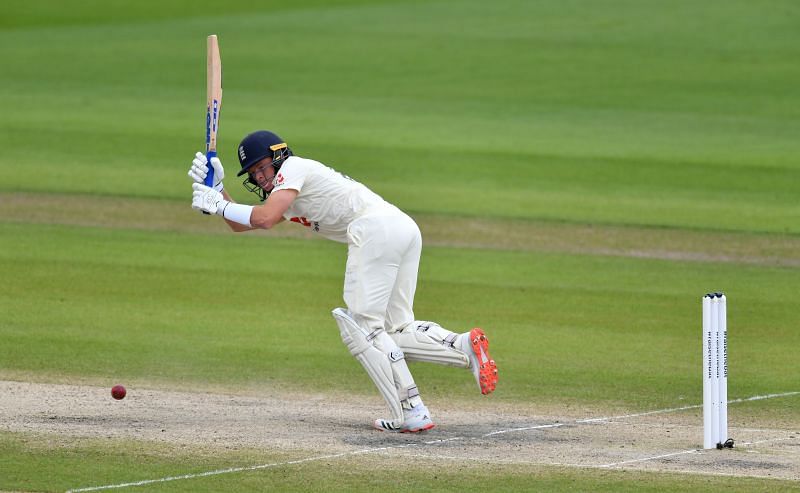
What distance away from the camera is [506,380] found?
35.9 ft

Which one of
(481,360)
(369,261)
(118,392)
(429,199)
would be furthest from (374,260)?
(429,199)

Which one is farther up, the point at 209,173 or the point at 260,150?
the point at 260,150

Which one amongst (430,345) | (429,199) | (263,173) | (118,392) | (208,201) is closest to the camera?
(208,201)

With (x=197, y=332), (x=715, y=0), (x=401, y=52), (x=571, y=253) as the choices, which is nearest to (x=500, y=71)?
(x=401, y=52)

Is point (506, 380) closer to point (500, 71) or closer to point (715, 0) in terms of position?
point (500, 71)

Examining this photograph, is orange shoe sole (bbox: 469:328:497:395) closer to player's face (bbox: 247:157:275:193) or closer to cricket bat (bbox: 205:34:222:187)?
player's face (bbox: 247:157:275:193)

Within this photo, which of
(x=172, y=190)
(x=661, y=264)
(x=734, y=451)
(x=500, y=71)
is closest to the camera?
(x=734, y=451)

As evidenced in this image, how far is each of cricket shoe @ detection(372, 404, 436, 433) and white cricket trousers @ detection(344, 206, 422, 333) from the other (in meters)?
0.60

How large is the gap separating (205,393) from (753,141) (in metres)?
14.7

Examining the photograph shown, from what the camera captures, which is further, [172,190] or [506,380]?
[172,190]

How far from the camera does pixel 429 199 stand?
19188mm

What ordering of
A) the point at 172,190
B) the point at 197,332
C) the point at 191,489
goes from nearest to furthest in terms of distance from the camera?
the point at 191,489 < the point at 197,332 < the point at 172,190

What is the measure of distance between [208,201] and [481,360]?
2.07 meters

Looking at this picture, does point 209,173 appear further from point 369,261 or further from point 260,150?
point 369,261
